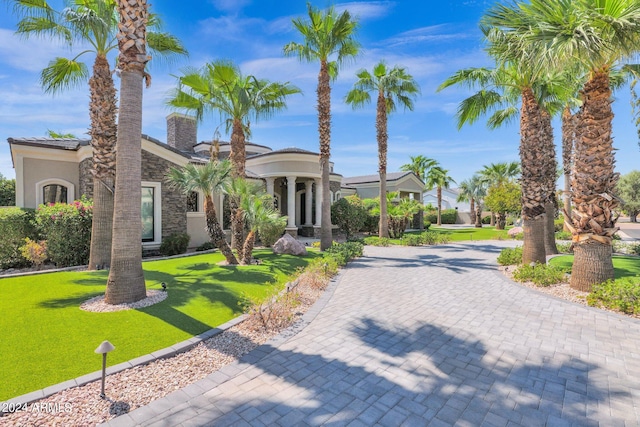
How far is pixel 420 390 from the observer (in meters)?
3.88

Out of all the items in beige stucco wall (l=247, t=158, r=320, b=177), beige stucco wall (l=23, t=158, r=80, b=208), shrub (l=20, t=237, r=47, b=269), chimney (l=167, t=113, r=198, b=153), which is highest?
chimney (l=167, t=113, r=198, b=153)

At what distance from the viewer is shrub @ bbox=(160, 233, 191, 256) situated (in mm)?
14367

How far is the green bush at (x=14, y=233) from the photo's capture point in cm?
1011

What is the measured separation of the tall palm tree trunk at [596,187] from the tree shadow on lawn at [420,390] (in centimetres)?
496

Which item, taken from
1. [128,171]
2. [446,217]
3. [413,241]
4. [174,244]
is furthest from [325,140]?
[446,217]

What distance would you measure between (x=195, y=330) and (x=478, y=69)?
12.9m

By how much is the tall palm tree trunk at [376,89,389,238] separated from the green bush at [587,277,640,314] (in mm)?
14099

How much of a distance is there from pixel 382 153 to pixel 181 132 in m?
17.0

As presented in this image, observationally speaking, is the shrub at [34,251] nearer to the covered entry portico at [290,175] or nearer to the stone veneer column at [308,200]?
the covered entry portico at [290,175]

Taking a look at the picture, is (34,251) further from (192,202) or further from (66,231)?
(192,202)

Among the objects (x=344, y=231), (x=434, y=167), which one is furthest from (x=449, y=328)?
(x=434, y=167)

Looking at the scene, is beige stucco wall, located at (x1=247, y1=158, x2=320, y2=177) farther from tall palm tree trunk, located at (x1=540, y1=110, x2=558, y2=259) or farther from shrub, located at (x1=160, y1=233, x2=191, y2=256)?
tall palm tree trunk, located at (x1=540, y1=110, x2=558, y2=259)

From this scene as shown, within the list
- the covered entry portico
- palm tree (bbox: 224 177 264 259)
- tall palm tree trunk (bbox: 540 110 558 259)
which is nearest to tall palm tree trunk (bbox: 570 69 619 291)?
tall palm tree trunk (bbox: 540 110 558 259)

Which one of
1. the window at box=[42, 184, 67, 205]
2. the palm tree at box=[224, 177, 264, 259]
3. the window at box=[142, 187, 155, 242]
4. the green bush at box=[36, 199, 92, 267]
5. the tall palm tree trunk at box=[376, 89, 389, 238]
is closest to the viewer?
the green bush at box=[36, 199, 92, 267]
